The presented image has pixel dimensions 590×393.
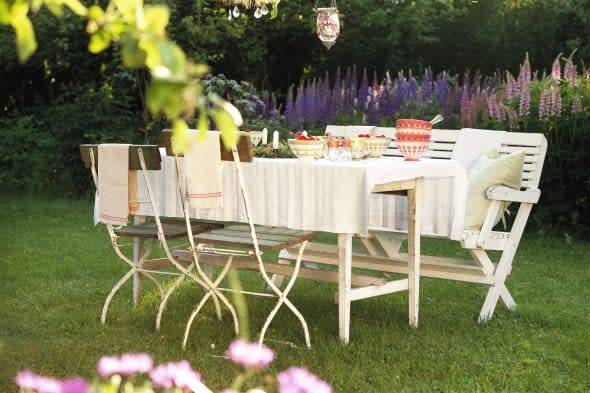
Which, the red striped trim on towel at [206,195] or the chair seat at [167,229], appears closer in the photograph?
the red striped trim on towel at [206,195]

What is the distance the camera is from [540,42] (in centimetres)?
1122

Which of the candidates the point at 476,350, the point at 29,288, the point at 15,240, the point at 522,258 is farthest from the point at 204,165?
the point at 15,240

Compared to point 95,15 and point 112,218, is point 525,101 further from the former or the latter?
point 95,15

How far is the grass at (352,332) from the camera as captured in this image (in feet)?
11.0

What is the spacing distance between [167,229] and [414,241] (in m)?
1.19

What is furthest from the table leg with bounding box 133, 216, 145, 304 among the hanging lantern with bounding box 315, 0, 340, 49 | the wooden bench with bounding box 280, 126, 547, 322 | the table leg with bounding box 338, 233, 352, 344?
the hanging lantern with bounding box 315, 0, 340, 49

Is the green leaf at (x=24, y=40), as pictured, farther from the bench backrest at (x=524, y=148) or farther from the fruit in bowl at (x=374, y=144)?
the bench backrest at (x=524, y=148)

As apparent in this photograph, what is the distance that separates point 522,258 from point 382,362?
2820 mm

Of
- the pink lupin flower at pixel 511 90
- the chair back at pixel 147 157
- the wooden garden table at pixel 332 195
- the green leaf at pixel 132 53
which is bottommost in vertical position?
the wooden garden table at pixel 332 195

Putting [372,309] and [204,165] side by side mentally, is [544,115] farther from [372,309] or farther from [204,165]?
[204,165]

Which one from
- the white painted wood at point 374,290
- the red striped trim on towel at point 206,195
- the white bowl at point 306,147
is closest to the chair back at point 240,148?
the red striped trim on towel at point 206,195

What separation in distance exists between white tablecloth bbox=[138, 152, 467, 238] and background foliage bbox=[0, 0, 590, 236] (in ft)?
14.2

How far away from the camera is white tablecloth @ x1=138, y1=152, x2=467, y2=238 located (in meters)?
3.55

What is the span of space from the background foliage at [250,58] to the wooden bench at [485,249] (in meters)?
3.78
